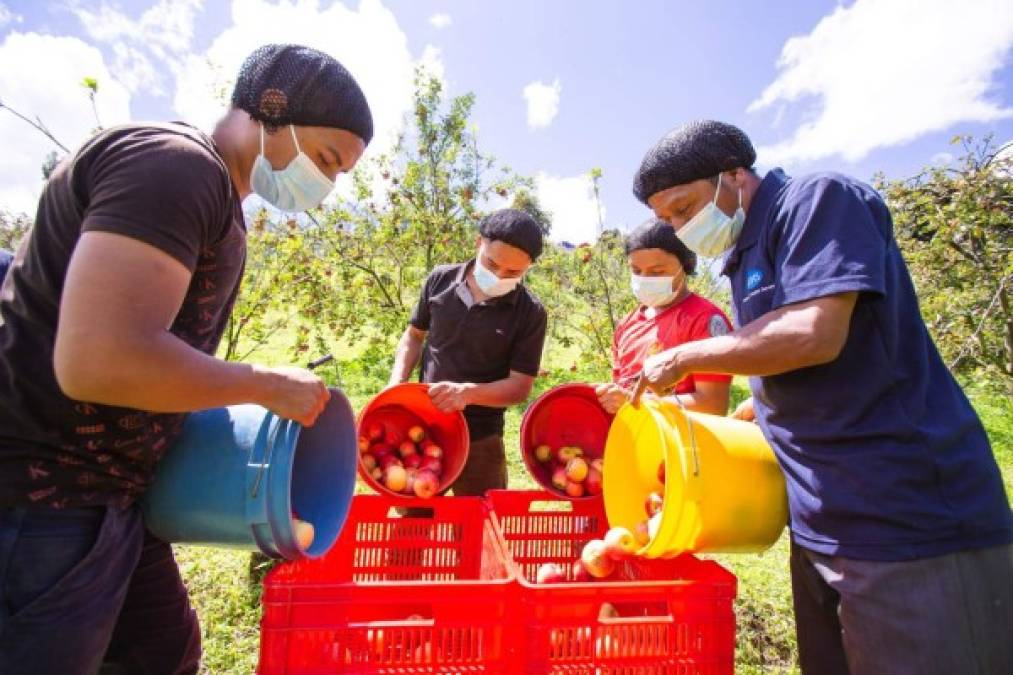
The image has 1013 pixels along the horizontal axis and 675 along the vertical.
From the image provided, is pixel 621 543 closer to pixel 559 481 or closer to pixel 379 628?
pixel 559 481

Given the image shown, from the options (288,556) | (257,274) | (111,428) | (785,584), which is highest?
(257,274)

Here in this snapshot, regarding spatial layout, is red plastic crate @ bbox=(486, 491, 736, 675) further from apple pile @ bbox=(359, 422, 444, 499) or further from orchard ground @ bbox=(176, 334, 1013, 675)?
orchard ground @ bbox=(176, 334, 1013, 675)

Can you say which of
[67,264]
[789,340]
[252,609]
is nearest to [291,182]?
[67,264]

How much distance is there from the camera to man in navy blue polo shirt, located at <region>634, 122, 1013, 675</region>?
3.77 feet

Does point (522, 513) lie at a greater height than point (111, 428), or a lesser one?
lesser

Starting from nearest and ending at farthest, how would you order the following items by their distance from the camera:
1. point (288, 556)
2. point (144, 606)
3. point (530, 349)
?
point (288, 556) < point (144, 606) < point (530, 349)

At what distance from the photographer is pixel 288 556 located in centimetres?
115

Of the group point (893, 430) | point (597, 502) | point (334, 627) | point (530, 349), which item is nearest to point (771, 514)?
point (893, 430)

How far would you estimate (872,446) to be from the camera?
1.20m

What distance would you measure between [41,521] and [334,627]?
0.59 m

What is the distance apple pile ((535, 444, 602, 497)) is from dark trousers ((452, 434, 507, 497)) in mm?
377

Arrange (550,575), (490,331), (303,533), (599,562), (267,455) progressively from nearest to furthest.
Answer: (267,455) → (303,533) → (599,562) → (550,575) → (490,331)

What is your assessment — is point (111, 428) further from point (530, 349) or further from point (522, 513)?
point (530, 349)

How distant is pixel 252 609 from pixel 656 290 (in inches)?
88.9
